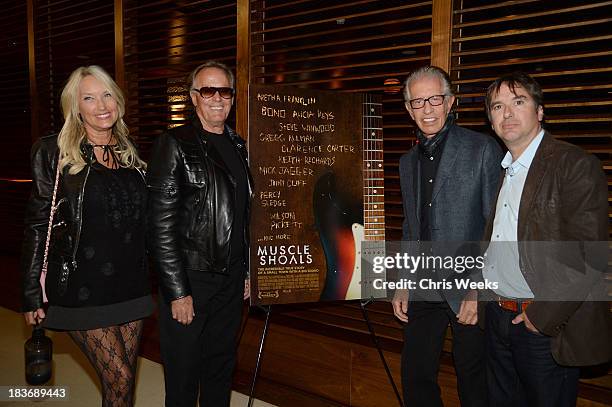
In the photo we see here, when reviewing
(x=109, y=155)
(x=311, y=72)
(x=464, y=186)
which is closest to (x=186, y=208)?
(x=109, y=155)

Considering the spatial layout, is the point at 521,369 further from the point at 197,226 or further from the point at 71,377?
the point at 71,377

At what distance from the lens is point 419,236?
8.25 feet

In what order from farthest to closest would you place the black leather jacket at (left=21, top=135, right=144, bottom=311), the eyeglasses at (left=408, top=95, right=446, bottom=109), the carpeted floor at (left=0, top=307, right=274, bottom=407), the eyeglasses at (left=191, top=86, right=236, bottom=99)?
the carpeted floor at (left=0, top=307, right=274, bottom=407) → the eyeglasses at (left=191, top=86, right=236, bottom=99) → the eyeglasses at (left=408, top=95, right=446, bottom=109) → the black leather jacket at (left=21, top=135, right=144, bottom=311)

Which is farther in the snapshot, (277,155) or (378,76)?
(378,76)

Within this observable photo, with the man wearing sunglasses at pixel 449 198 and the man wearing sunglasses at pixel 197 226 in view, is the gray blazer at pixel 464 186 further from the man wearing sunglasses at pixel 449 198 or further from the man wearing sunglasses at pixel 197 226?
the man wearing sunglasses at pixel 197 226

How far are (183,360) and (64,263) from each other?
28.4 inches

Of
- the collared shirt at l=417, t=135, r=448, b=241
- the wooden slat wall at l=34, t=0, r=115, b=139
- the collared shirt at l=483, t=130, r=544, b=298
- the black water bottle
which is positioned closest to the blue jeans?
the collared shirt at l=483, t=130, r=544, b=298

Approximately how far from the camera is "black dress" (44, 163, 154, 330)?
→ 2.26m

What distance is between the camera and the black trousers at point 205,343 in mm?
2537

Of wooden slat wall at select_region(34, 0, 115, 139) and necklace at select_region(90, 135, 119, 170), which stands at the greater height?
wooden slat wall at select_region(34, 0, 115, 139)

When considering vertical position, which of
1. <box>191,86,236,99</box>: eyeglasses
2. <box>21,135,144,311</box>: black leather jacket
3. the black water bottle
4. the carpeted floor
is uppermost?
<box>191,86,236,99</box>: eyeglasses

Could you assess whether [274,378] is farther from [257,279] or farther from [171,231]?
[171,231]

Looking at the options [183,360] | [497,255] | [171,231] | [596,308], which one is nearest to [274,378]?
[183,360]

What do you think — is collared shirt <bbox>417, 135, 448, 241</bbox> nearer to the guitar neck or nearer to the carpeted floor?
the guitar neck
